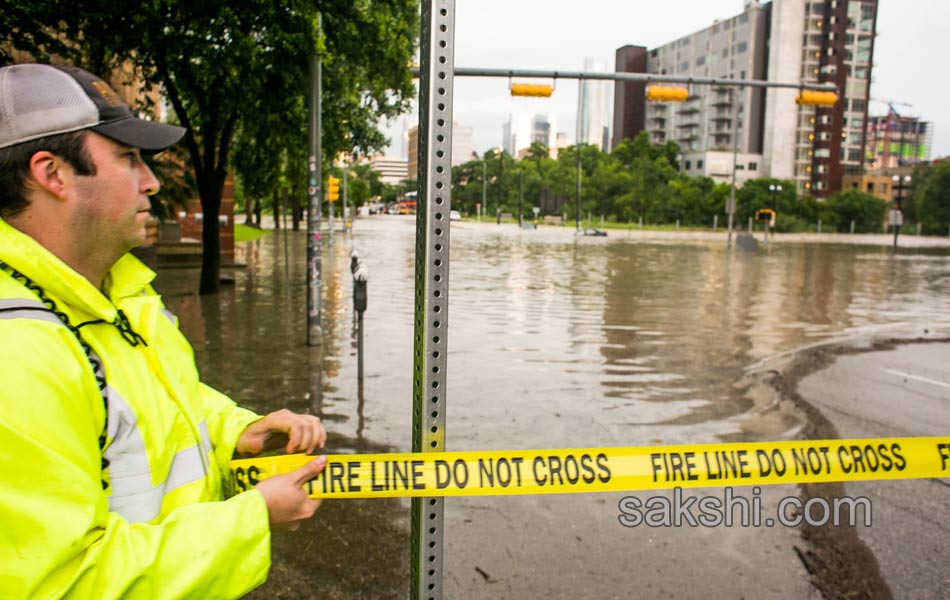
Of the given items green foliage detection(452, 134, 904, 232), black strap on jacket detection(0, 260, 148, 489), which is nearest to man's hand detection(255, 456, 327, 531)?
black strap on jacket detection(0, 260, 148, 489)

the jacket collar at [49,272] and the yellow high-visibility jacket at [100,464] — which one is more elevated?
the jacket collar at [49,272]

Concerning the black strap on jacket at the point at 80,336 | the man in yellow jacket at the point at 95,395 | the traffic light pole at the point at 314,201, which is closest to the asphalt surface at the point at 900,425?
the man in yellow jacket at the point at 95,395

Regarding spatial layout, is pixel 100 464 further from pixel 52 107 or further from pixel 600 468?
pixel 600 468

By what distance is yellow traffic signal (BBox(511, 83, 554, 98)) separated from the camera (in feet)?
55.3

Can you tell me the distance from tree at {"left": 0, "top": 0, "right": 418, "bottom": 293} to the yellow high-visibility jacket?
26.7 ft

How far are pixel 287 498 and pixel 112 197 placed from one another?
2.33 ft

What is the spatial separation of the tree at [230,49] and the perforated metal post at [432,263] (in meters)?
8.17

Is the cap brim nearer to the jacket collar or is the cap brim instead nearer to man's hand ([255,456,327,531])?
the jacket collar

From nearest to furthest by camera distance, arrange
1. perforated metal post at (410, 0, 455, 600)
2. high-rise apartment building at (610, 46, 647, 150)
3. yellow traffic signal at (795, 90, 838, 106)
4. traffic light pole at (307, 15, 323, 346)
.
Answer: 1. perforated metal post at (410, 0, 455, 600)
2. traffic light pole at (307, 15, 323, 346)
3. yellow traffic signal at (795, 90, 838, 106)
4. high-rise apartment building at (610, 46, 647, 150)

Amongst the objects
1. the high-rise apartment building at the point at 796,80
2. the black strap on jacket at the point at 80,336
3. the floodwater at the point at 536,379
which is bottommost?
the floodwater at the point at 536,379

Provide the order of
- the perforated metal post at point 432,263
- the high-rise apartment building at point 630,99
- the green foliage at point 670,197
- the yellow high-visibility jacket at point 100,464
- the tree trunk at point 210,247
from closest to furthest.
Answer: the yellow high-visibility jacket at point 100,464 < the perforated metal post at point 432,263 < the tree trunk at point 210,247 < the green foliage at point 670,197 < the high-rise apartment building at point 630,99

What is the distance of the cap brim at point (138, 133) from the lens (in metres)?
1.64

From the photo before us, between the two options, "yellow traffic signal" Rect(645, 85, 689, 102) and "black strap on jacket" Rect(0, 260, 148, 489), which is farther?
"yellow traffic signal" Rect(645, 85, 689, 102)

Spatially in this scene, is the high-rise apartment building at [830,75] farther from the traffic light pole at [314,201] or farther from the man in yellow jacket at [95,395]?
the man in yellow jacket at [95,395]
